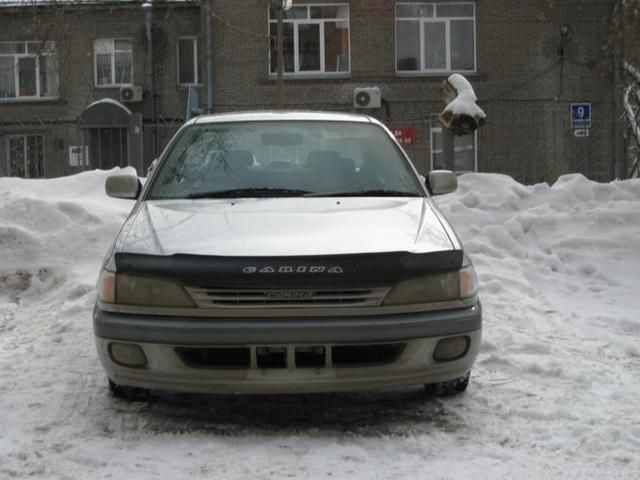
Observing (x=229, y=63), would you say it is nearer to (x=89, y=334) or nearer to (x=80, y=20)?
(x=80, y=20)

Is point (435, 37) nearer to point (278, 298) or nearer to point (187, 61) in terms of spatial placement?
point (187, 61)

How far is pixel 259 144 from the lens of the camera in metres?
5.55

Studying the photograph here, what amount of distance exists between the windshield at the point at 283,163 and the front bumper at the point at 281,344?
128 cm

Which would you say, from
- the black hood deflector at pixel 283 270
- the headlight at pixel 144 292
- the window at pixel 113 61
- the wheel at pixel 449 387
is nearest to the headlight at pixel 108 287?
the headlight at pixel 144 292

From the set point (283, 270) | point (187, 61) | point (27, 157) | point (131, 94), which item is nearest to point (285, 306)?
point (283, 270)

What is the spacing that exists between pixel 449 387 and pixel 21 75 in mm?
23928

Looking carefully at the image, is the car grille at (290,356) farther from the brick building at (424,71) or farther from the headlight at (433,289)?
the brick building at (424,71)

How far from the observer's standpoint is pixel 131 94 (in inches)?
955

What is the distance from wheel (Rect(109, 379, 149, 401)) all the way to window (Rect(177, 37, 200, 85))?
21.2 meters

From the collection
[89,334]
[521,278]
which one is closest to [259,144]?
[89,334]

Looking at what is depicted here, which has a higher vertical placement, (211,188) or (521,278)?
(211,188)

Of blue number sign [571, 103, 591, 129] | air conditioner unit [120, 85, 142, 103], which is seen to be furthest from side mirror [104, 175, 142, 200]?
air conditioner unit [120, 85, 142, 103]

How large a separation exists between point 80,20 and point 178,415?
2238 centimetres

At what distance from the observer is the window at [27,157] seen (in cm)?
2403
